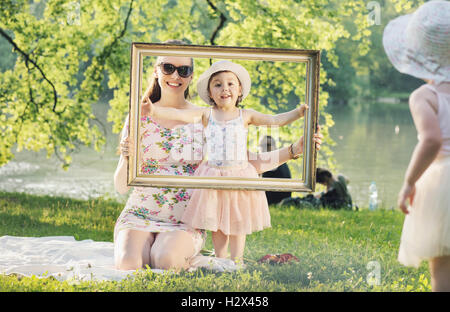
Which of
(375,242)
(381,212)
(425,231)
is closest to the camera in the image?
(425,231)

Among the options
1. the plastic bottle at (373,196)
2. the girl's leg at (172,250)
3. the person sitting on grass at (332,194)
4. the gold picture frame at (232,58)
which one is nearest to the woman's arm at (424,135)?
the gold picture frame at (232,58)

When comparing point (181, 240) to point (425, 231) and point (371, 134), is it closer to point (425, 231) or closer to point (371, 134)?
point (425, 231)

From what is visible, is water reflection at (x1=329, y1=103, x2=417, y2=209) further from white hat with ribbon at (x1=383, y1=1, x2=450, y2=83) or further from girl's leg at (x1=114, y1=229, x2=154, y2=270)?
white hat with ribbon at (x1=383, y1=1, x2=450, y2=83)

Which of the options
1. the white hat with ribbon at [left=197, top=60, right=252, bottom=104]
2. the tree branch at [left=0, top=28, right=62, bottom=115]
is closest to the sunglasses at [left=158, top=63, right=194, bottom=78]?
the white hat with ribbon at [left=197, top=60, right=252, bottom=104]

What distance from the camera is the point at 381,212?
267 inches

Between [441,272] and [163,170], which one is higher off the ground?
[163,170]

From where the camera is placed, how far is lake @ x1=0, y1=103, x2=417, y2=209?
6.74 m

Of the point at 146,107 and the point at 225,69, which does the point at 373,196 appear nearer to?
the point at 225,69

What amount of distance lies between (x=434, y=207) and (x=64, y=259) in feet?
9.19

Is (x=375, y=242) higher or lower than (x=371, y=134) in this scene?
lower

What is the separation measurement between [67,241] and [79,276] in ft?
4.68

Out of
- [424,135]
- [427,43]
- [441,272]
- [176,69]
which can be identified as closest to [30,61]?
[176,69]

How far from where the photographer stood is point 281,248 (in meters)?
4.68

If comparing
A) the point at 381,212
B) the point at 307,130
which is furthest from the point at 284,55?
the point at 381,212
